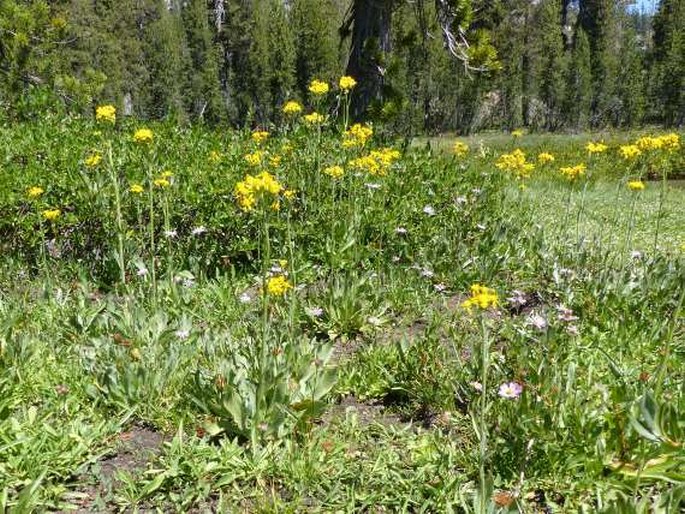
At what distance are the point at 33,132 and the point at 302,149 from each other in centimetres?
241

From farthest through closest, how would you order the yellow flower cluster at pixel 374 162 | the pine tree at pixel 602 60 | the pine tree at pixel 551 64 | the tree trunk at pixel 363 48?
the pine tree at pixel 602 60 < the pine tree at pixel 551 64 < the tree trunk at pixel 363 48 < the yellow flower cluster at pixel 374 162

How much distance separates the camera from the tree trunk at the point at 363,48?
769 centimetres

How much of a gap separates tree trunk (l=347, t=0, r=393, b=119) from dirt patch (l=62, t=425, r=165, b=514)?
19.4ft

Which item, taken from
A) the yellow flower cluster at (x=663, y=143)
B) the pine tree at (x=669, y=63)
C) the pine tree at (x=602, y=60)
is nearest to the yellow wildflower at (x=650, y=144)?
the yellow flower cluster at (x=663, y=143)

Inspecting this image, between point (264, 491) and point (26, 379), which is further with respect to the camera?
point (26, 379)

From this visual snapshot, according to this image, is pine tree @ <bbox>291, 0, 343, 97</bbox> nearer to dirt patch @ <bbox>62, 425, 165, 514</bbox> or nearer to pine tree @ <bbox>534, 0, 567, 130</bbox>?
pine tree @ <bbox>534, 0, 567, 130</bbox>

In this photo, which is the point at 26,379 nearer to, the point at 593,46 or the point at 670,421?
the point at 670,421

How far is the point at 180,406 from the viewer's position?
2.70m

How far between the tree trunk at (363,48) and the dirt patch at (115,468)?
5.92 metres

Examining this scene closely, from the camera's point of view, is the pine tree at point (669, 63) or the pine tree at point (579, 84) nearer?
the pine tree at point (669, 63)

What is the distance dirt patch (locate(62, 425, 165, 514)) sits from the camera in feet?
7.07

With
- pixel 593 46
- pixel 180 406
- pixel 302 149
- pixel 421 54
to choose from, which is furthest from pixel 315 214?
pixel 593 46

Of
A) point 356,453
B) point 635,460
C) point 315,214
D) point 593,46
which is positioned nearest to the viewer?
point 635,460

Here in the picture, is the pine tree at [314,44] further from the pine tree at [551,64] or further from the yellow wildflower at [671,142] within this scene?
the yellow wildflower at [671,142]
